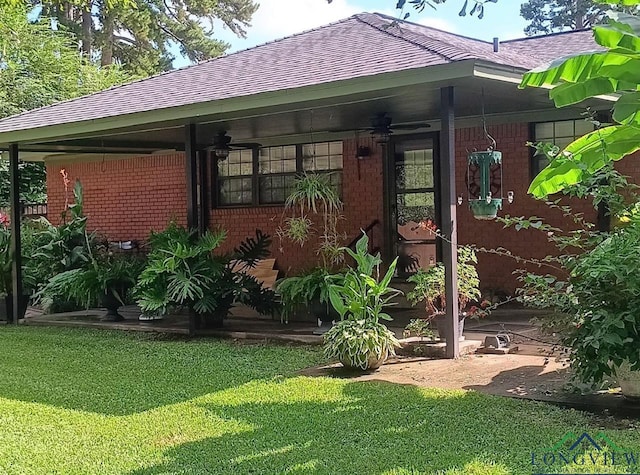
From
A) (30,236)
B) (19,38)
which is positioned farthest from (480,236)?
(19,38)

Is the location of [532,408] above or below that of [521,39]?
below

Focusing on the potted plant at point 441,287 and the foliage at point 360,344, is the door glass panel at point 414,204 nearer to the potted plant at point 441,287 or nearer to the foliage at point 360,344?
the potted plant at point 441,287

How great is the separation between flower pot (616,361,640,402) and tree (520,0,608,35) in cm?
2945

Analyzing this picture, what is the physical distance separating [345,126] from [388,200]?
56.4 inches

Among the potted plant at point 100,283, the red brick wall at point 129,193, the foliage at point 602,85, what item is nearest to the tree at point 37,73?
the red brick wall at point 129,193

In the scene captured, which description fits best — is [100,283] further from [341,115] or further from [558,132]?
[558,132]

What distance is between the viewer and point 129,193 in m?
16.1

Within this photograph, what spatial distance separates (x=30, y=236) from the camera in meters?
14.2

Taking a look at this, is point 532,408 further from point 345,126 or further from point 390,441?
point 345,126

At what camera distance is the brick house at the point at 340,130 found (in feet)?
27.2

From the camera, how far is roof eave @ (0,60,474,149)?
7.39m

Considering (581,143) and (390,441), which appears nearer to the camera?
(390,441)

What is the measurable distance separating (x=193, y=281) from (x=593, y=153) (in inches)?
218

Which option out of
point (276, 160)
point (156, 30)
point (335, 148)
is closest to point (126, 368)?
point (335, 148)
